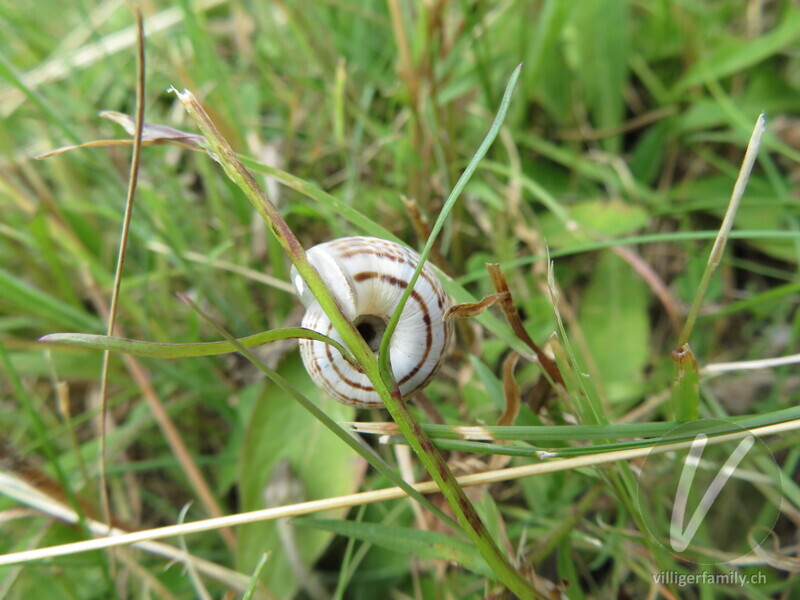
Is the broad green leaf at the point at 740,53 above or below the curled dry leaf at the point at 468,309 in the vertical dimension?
above

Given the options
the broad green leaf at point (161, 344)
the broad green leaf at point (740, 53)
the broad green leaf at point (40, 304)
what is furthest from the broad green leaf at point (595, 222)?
the broad green leaf at point (40, 304)

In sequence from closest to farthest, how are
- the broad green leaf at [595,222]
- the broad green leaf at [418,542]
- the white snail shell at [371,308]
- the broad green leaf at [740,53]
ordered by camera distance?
1. the white snail shell at [371,308]
2. the broad green leaf at [418,542]
3. the broad green leaf at [595,222]
4. the broad green leaf at [740,53]

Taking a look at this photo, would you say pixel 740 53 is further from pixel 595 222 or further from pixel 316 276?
pixel 316 276

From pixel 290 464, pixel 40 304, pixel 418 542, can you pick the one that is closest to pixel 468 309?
pixel 418 542

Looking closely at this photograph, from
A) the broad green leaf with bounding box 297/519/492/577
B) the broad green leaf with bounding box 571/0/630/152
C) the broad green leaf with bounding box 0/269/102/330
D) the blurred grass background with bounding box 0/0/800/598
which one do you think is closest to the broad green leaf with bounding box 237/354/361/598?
the blurred grass background with bounding box 0/0/800/598

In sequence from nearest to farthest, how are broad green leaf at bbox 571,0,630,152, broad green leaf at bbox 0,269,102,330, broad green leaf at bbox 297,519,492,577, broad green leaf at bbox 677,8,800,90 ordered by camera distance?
1. broad green leaf at bbox 297,519,492,577
2. broad green leaf at bbox 0,269,102,330
3. broad green leaf at bbox 677,8,800,90
4. broad green leaf at bbox 571,0,630,152

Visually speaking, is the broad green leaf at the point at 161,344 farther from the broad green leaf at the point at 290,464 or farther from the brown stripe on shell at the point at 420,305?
the broad green leaf at the point at 290,464

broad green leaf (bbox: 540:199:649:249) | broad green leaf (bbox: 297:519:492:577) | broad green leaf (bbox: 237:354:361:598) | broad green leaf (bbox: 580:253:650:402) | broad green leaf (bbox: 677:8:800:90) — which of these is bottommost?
broad green leaf (bbox: 297:519:492:577)

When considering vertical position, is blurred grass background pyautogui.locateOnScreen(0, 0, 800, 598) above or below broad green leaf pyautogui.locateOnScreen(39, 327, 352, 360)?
above

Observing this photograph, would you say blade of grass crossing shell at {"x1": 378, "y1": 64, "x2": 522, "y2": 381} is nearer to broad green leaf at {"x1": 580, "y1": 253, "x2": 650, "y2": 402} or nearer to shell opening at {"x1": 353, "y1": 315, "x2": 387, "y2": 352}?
shell opening at {"x1": 353, "y1": 315, "x2": 387, "y2": 352}
